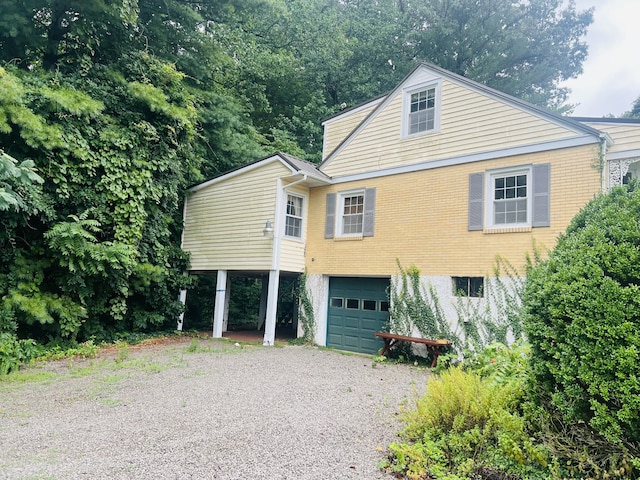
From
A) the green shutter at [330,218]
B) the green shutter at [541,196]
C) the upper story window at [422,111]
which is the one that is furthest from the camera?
the green shutter at [330,218]

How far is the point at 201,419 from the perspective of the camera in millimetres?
5055

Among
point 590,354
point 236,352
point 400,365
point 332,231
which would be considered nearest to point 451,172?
point 332,231

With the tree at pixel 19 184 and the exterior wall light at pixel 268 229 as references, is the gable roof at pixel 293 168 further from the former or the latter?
the tree at pixel 19 184

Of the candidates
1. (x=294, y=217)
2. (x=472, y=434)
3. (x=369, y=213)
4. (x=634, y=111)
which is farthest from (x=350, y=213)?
(x=634, y=111)

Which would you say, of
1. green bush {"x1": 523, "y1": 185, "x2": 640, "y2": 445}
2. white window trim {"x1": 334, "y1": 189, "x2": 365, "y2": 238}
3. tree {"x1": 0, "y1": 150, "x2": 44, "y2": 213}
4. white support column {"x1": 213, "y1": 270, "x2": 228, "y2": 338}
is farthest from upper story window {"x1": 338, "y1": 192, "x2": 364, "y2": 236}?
green bush {"x1": 523, "y1": 185, "x2": 640, "y2": 445}

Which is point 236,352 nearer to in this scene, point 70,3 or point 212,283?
point 212,283

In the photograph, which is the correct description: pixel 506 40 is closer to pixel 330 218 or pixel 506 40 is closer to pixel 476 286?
pixel 330 218

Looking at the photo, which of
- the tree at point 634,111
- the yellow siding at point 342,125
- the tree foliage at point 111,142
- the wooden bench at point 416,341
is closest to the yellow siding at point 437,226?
the wooden bench at point 416,341

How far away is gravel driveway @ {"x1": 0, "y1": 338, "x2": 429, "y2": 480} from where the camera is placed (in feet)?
12.2

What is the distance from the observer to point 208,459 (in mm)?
3861

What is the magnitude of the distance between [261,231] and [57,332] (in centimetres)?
584

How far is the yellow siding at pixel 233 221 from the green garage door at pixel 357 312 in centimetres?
224

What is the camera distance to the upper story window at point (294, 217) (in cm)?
1250

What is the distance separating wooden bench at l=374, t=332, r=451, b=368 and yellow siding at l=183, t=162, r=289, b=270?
3876 mm
